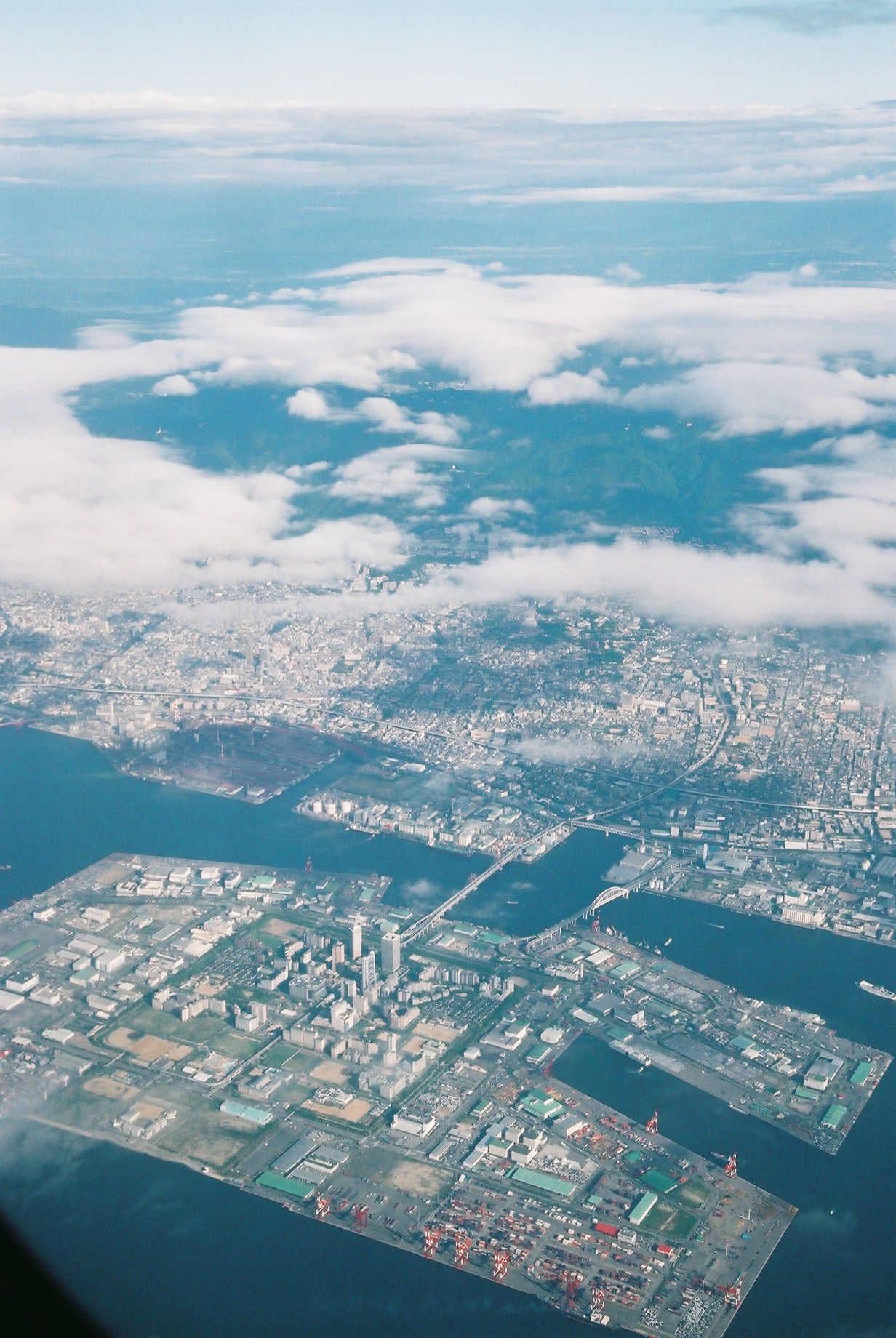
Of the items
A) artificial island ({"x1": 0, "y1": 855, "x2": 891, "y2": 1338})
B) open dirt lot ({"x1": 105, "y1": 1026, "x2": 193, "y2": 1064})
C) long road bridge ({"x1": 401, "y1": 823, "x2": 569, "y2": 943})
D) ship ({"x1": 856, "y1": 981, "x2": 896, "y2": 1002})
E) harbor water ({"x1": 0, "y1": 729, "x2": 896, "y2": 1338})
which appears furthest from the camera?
long road bridge ({"x1": 401, "y1": 823, "x2": 569, "y2": 943})

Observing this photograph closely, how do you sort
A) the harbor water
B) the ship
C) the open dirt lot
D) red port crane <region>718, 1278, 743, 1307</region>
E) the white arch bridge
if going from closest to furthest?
the harbor water → red port crane <region>718, 1278, 743, 1307</region> → the open dirt lot → the ship → the white arch bridge

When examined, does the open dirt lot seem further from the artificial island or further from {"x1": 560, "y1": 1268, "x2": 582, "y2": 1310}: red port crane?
{"x1": 560, "y1": 1268, "x2": 582, "y2": 1310}: red port crane

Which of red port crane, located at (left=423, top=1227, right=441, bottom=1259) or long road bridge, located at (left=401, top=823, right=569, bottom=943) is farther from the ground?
red port crane, located at (left=423, top=1227, right=441, bottom=1259)

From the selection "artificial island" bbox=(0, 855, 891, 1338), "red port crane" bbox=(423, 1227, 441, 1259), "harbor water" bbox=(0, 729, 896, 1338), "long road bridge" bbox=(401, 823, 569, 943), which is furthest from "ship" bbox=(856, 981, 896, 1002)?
"red port crane" bbox=(423, 1227, 441, 1259)

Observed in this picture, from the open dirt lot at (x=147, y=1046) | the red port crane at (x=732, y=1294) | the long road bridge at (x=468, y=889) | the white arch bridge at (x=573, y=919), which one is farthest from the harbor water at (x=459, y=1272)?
the open dirt lot at (x=147, y=1046)

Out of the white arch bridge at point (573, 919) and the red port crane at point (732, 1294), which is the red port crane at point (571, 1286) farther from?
the white arch bridge at point (573, 919)

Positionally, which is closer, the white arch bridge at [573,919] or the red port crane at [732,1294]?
the red port crane at [732,1294]

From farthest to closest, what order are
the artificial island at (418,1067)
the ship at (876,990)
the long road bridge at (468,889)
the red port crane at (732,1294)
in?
the long road bridge at (468,889), the ship at (876,990), the artificial island at (418,1067), the red port crane at (732,1294)

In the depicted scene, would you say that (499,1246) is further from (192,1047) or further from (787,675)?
(787,675)
